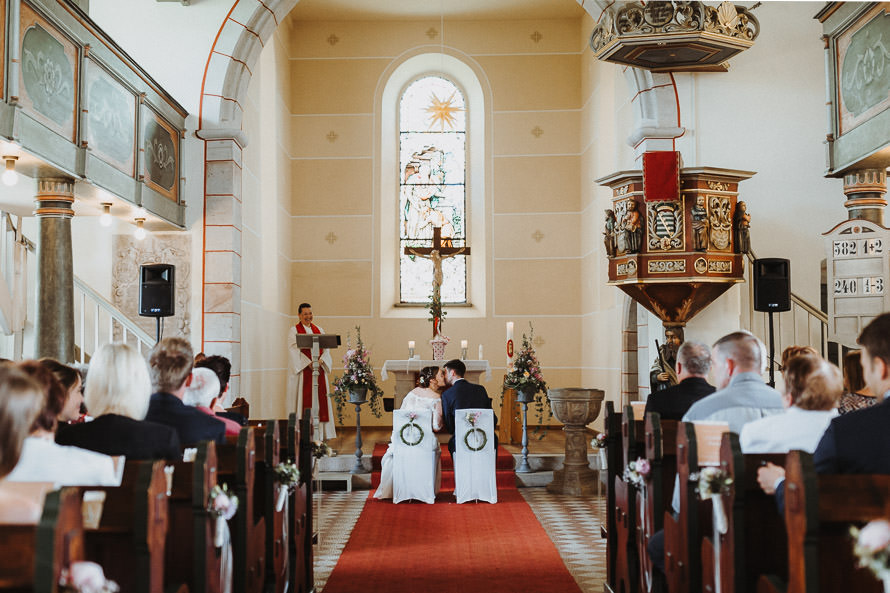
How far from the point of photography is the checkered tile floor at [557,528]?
5254mm

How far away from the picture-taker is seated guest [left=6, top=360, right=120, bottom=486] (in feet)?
8.18

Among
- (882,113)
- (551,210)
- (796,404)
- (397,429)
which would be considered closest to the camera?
(796,404)

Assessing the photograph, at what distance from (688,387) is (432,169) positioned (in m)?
9.60

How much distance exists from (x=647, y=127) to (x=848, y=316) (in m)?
2.94

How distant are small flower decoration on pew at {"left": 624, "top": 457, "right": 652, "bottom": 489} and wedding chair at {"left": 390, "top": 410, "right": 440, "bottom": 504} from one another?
3621mm

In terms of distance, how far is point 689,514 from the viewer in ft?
11.1

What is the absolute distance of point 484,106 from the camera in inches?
521

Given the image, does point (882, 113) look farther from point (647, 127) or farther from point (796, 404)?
point (796, 404)

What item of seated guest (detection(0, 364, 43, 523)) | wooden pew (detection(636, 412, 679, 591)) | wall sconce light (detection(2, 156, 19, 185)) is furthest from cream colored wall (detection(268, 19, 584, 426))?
seated guest (detection(0, 364, 43, 523))

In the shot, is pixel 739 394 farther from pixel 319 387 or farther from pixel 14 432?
pixel 319 387

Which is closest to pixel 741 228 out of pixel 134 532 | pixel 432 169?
pixel 134 532

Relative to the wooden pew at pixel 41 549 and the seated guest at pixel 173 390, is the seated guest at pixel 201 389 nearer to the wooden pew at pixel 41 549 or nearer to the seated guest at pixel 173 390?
the seated guest at pixel 173 390

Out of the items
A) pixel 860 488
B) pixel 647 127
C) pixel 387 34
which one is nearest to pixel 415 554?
pixel 860 488

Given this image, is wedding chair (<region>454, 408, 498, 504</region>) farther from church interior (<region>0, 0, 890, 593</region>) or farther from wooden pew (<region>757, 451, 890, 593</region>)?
wooden pew (<region>757, 451, 890, 593</region>)
